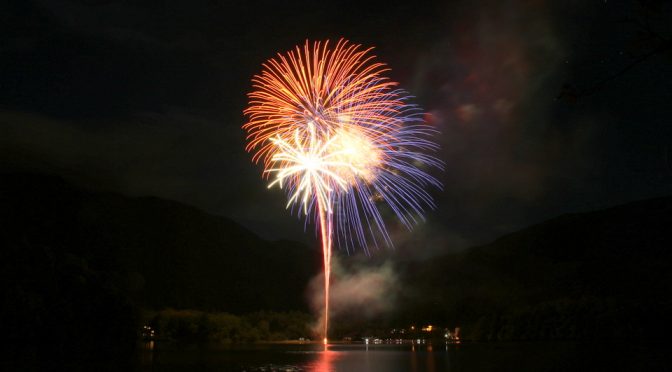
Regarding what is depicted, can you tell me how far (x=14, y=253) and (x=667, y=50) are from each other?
64652 mm

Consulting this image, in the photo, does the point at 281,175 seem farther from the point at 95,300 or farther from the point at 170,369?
the point at 95,300

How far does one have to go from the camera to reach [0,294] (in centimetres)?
5594

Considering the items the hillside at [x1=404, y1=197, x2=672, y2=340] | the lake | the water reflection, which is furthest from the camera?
the hillside at [x1=404, y1=197, x2=672, y2=340]

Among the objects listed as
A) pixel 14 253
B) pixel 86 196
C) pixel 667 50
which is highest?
pixel 86 196

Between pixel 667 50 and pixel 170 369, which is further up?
pixel 667 50

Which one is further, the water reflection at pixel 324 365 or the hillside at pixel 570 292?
the hillside at pixel 570 292

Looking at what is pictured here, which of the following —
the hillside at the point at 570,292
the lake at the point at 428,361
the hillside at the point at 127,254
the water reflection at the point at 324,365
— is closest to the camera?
the lake at the point at 428,361

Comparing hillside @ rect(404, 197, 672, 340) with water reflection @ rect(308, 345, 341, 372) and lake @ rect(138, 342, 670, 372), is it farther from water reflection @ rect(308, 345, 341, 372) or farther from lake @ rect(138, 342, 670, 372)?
water reflection @ rect(308, 345, 341, 372)

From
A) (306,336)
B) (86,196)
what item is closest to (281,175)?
(86,196)

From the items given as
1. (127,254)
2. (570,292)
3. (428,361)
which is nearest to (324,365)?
(428,361)

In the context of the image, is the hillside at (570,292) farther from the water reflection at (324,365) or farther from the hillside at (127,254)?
the water reflection at (324,365)

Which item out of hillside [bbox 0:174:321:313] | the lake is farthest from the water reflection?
hillside [bbox 0:174:321:313]

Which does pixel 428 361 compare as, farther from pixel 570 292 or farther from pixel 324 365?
pixel 570 292

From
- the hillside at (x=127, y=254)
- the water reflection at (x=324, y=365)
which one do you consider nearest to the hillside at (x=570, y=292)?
the hillside at (x=127, y=254)
